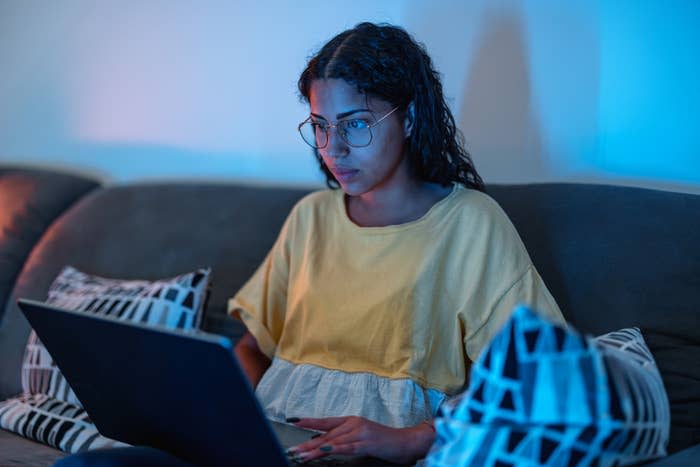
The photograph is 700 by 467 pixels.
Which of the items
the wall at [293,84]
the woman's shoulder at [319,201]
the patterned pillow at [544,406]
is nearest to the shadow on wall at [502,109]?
the wall at [293,84]

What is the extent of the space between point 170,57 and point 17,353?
88cm

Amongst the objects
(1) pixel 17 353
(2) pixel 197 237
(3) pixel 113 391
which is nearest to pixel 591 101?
(2) pixel 197 237

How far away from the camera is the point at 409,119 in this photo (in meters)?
1.42

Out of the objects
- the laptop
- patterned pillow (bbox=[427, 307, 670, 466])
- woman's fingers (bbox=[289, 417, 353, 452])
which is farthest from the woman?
patterned pillow (bbox=[427, 307, 670, 466])

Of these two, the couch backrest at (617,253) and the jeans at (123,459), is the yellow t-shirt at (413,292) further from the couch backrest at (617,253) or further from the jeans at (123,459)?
the jeans at (123,459)

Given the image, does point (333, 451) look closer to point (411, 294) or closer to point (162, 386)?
point (162, 386)

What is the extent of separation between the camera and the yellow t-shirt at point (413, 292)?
1.30 metres

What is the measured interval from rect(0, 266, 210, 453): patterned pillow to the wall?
1.61 ft

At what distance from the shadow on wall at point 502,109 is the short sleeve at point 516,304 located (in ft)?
1.54

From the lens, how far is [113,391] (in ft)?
3.50

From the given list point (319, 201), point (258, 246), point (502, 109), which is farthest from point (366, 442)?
point (502, 109)

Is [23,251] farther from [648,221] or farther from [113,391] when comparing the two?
[648,221]

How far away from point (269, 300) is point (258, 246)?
22cm

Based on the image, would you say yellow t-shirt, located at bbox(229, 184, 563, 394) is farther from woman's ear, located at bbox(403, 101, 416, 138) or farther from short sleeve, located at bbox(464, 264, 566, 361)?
woman's ear, located at bbox(403, 101, 416, 138)
